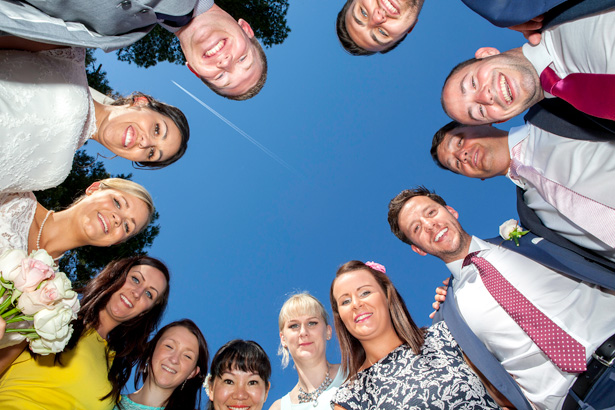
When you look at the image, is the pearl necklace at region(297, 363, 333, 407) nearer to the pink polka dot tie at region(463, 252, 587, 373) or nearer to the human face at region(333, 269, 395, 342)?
the human face at region(333, 269, 395, 342)

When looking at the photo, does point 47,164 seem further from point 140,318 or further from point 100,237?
point 140,318

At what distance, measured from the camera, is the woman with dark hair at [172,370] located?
4.51m

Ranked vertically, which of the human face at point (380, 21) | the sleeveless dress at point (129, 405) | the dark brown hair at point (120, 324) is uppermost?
the human face at point (380, 21)

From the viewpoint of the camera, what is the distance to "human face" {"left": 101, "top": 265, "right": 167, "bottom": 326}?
462 cm

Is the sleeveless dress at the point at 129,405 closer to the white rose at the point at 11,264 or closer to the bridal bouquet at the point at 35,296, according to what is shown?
the bridal bouquet at the point at 35,296

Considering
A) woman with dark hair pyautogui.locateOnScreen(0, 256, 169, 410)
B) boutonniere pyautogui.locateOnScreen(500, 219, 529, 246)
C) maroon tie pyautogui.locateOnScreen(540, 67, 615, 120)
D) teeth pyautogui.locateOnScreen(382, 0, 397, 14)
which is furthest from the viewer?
boutonniere pyautogui.locateOnScreen(500, 219, 529, 246)

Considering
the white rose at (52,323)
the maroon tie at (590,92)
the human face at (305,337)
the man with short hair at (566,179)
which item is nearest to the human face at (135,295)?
the human face at (305,337)

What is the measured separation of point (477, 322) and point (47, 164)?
12.6 feet

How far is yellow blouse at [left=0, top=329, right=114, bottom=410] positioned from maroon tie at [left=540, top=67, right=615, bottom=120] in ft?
16.0

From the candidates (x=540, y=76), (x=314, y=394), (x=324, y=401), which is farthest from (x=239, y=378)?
(x=540, y=76)

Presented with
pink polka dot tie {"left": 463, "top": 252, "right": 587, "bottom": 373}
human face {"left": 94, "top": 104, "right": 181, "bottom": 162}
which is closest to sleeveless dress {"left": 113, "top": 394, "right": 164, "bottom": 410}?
human face {"left": 94, "top": 104, "right": 181, "bottom": 162}

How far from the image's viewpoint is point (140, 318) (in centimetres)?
504

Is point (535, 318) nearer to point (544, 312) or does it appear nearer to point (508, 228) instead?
point (544, 312)

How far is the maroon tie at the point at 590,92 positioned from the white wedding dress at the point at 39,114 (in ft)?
11.0
